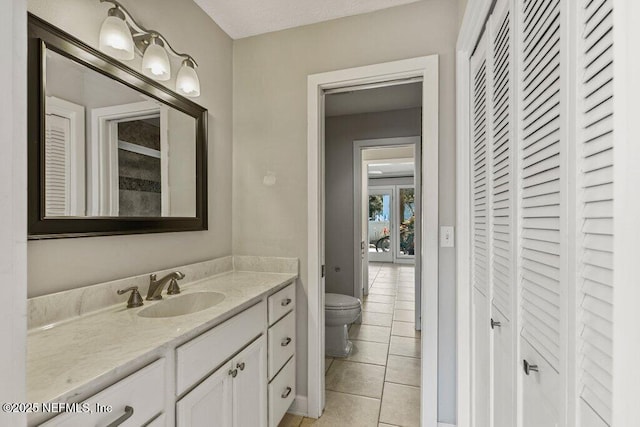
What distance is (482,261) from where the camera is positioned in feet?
4.44

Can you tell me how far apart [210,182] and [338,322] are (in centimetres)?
161

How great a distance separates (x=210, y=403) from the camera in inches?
44.9

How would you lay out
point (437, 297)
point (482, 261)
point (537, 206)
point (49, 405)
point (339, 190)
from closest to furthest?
point (49, 405) → point (537, 206) → point (482, 261) → point (437, 297) → point (339, 190)

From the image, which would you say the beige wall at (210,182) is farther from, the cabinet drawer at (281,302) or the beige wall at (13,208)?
the beige wall at (13,208)

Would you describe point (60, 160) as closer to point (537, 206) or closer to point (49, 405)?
point (49, 405)

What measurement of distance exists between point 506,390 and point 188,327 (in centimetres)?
109

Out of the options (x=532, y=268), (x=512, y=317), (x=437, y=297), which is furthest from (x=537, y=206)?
(x=437, y=297)

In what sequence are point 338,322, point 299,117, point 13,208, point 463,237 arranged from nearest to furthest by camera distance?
point 13,208
point 463,237
point 299,117
point 338,322

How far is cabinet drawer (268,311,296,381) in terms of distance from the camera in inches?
63.8

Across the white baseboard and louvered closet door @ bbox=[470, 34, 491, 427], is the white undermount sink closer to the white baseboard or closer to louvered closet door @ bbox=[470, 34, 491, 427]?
the white baseboard

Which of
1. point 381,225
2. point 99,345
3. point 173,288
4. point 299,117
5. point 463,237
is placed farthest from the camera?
point 381,225

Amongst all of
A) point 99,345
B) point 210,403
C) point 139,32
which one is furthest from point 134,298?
point 139,32

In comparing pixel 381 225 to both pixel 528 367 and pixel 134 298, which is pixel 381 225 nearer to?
pixel 134 298

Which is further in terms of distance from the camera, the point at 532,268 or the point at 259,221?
the point at 259,221
